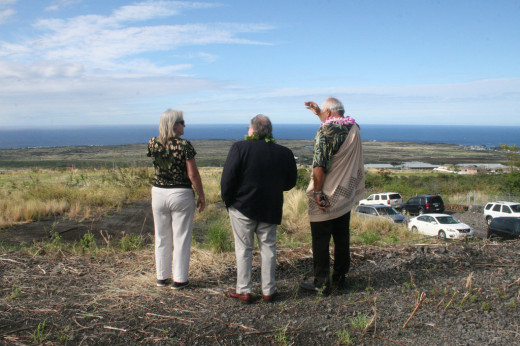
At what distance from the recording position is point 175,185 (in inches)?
153

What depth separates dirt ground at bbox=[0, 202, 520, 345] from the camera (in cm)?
298

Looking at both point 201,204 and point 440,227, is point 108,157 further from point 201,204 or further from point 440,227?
point 201,204

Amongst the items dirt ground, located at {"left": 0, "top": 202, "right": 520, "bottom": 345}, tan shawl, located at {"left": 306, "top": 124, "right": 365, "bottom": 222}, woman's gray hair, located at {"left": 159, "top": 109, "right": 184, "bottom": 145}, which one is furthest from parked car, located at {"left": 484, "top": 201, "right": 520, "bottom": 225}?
woman's gray hair, located at {"left": 159, "top": 109, "right": 184, "bottom": 145}

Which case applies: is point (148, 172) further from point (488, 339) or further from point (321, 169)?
point (488, 339)

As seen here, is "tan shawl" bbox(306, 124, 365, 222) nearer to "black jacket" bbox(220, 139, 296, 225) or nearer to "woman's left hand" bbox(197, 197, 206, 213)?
"black jacket" bbox(220, 139, 296, 225)

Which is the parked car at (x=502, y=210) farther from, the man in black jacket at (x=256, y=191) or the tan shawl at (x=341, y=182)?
the man in black jacket at (x=256, y=191)

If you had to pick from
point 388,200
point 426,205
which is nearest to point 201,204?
point 426,205

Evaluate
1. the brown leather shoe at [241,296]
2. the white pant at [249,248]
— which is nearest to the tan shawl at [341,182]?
the white pant at [249,248]

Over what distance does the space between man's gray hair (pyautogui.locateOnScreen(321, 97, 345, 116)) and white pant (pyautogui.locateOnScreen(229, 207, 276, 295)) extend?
1270mm

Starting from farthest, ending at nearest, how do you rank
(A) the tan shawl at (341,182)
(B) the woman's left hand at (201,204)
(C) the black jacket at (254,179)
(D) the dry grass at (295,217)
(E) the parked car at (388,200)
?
(E) the parked car at (388,200), (D) the dry grass at (295,217), (B) the woman's left hand at (201,204), (A) the tan shawl at (341,182), (C) the black jacket at (254,179)

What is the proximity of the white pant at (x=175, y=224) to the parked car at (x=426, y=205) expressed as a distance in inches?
911

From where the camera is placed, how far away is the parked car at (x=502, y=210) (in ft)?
68.7

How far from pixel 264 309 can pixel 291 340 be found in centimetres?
59

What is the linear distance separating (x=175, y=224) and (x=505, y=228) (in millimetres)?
11345
